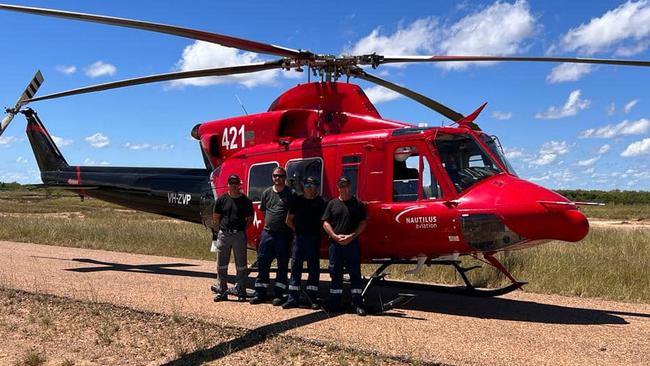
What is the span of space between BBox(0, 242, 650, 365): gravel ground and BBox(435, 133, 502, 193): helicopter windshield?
2008mm

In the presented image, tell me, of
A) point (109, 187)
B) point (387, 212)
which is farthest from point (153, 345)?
point (109, 187)

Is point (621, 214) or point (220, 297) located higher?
point (220, 297)

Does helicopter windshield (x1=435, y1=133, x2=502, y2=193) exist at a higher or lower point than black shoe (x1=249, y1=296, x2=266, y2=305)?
higher

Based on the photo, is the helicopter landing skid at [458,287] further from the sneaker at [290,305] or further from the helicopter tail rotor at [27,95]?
the helicopter tail rotor at [27,95]

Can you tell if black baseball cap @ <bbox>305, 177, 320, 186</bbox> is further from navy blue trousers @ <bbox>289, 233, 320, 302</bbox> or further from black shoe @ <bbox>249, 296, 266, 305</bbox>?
black shoe @ <bbox>249, 296, 266, 305</bbox>

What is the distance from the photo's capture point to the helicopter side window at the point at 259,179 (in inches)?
410

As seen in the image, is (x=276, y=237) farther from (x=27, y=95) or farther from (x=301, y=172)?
(x=27, y=95)

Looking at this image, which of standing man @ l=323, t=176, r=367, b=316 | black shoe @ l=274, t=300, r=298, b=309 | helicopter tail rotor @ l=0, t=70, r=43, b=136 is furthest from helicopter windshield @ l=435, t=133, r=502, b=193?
helicopter tail rotor @ l=0, t=70, r=43, b=136

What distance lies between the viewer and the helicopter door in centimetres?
829

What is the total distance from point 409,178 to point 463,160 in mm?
836

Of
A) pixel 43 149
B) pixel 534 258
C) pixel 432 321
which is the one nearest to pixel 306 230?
pixel 432 321

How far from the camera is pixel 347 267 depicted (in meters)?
8.61

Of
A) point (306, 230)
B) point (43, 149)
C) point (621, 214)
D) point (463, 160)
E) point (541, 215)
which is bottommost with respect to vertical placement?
point (621, 214)

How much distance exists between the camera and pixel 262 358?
20.8 feet
